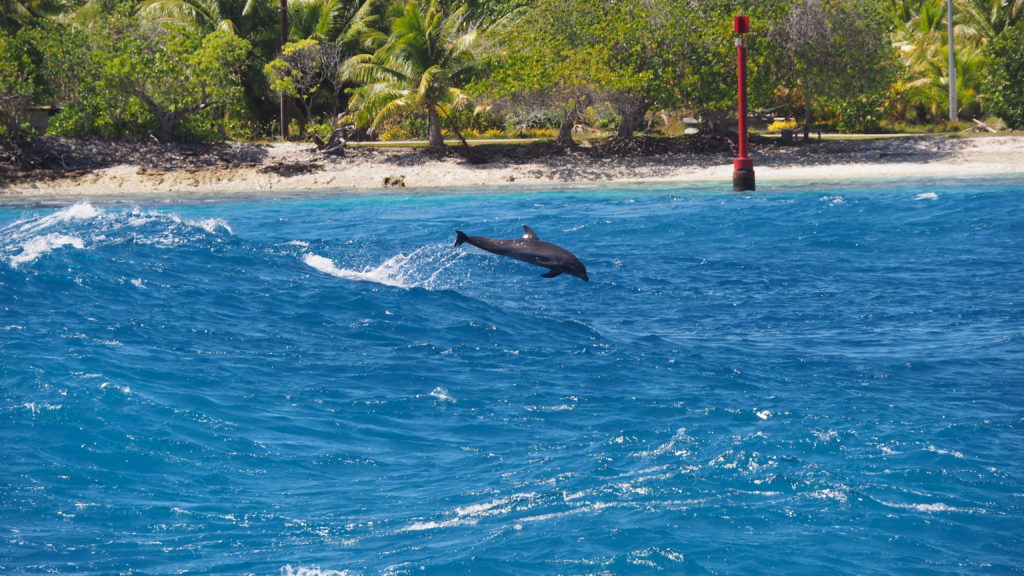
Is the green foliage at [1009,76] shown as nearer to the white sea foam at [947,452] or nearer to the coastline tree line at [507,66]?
the coastline tree line at [507,66]

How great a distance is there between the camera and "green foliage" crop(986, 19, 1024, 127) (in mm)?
35844

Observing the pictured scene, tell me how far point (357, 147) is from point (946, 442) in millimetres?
31535

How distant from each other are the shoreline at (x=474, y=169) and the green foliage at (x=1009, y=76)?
2.55 m

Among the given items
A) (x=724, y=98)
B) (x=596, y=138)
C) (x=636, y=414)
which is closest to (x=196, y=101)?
(x=596, y=138)

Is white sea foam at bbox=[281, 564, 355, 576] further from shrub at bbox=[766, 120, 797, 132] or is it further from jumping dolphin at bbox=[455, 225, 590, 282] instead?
shrub at bbox=[766, 120, 797, 132]

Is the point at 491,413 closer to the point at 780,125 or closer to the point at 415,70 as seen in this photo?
the point at 415,70

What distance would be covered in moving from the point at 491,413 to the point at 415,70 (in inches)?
1095

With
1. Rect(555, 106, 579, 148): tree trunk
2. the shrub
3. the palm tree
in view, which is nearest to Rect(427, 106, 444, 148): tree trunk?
the palm tree

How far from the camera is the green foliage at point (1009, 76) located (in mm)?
35844

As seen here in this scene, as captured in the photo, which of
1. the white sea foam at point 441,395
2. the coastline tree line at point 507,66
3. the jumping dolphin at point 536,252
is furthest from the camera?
the coastline tree line at point 507,66

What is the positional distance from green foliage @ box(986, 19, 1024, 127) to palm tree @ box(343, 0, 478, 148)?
17.4 m

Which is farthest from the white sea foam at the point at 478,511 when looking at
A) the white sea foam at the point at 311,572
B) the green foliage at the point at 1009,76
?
the green foliage at the point at 1009,76

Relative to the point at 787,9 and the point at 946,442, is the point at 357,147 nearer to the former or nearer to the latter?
the point at 787,9

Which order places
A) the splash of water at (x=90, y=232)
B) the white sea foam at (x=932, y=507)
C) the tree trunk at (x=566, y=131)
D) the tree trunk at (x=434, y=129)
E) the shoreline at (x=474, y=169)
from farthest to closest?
the tree trunk at (x=434, y=129), the tree trunk at (x=566, y=131), the shoreline at (x=474, y=169), the splash of water at (x=90, y=232), the white sea foam at (x=932, y=507)
